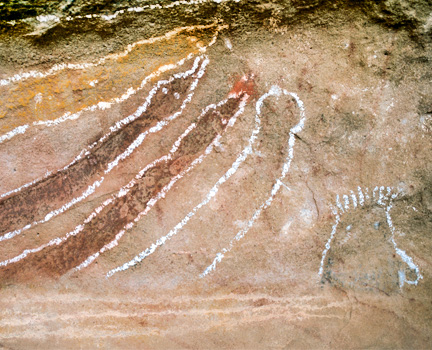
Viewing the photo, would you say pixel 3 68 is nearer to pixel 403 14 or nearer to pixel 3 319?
pixel 3 319

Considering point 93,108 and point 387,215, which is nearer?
point 93,108

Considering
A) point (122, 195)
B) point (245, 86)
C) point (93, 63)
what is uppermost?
point (93, 63)

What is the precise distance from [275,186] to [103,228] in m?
1.12

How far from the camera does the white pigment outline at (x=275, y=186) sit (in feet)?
6.97

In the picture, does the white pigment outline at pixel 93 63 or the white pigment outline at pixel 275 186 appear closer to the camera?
the white pigment outline at pixel 93 63

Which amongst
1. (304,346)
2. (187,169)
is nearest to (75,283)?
(187,169)

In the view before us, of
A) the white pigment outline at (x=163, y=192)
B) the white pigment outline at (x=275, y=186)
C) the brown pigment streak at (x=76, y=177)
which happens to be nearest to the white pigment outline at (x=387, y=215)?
the white pigment outline at (x=275, y=186)

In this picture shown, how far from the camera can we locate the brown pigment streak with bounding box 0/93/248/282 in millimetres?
2180

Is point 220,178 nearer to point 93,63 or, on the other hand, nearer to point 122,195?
point 122,195

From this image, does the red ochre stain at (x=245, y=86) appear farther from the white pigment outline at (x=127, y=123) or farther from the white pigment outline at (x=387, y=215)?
the white pigment outline at (x=387, y=215)

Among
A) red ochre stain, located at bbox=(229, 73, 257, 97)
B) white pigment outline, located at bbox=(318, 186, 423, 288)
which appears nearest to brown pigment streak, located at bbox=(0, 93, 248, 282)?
red ochre stain, located at bbox=(229, 73, 257, 97)

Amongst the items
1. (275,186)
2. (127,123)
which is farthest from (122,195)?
(275,186)

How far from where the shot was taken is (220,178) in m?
2.19

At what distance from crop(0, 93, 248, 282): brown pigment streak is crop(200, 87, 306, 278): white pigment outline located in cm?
50
